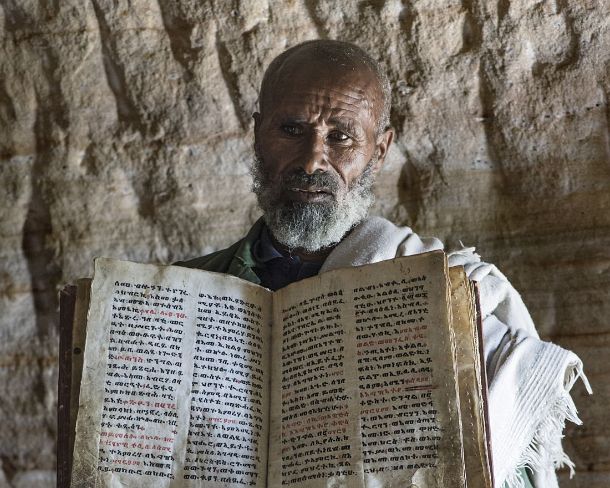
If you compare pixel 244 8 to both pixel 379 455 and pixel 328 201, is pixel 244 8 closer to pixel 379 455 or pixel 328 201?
pixel 328 201

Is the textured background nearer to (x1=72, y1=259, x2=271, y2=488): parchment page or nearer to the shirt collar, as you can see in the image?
the shirt collar

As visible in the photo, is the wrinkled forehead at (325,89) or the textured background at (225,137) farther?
the textured background at (225,137)

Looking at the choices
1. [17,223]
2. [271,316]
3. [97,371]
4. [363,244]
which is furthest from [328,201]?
[17,223]

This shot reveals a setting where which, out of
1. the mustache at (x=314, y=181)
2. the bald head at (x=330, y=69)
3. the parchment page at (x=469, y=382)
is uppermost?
the bald head at (x=330, y=69)

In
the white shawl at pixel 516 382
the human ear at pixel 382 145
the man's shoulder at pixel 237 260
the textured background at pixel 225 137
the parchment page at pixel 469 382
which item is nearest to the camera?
the parchment page at pixel 469 382

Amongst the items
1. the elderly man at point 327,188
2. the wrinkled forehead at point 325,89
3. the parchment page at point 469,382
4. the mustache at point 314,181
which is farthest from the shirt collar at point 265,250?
the parchment page at point 469,382

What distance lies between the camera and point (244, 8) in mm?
2631

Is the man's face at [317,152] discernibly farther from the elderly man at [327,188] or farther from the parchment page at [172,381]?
the parchment page at [172,381]

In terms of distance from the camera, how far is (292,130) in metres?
2.00

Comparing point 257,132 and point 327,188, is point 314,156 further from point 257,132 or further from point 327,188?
point 257,132

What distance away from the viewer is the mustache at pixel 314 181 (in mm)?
1935

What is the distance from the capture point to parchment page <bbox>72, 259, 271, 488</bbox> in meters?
1.40

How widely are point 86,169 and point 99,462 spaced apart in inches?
57.4

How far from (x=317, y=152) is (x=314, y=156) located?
0.5 inches
